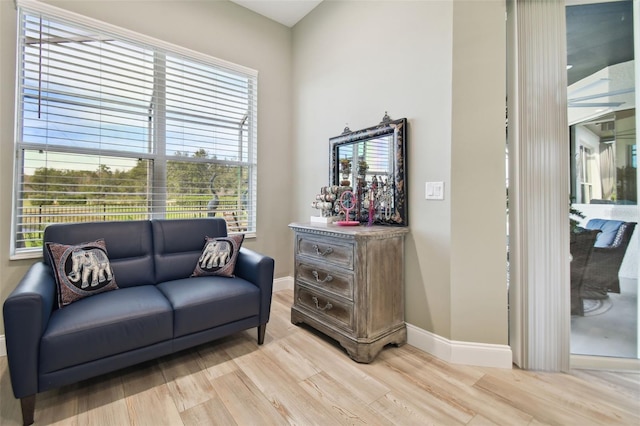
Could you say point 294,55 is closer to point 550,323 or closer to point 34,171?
point 34,171

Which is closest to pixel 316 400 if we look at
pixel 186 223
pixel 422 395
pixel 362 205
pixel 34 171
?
pixel 422 395

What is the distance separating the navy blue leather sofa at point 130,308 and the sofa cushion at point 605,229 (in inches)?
88.3

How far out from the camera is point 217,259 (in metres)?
2.36

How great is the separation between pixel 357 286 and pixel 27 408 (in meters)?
1.84

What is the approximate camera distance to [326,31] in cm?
305

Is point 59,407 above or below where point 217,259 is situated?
below

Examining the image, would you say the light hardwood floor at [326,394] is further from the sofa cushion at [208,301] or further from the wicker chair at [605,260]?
the wicker chair at [605,260]

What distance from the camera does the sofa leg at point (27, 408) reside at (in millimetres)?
1390

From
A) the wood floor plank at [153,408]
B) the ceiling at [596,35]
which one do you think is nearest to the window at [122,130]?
the wood floor plank at [153,408]

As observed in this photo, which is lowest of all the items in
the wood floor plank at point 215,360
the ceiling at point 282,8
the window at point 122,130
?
the wood floor plank at point 215,360

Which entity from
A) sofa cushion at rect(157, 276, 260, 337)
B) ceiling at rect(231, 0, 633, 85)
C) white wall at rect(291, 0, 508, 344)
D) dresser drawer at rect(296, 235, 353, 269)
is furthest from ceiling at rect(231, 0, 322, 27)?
sofa cushion at rect(157, 276, 260, 337)

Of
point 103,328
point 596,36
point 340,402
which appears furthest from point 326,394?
point 596,36

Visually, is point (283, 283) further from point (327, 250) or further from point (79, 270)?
point (79, 270)

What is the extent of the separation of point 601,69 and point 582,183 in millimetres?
767
